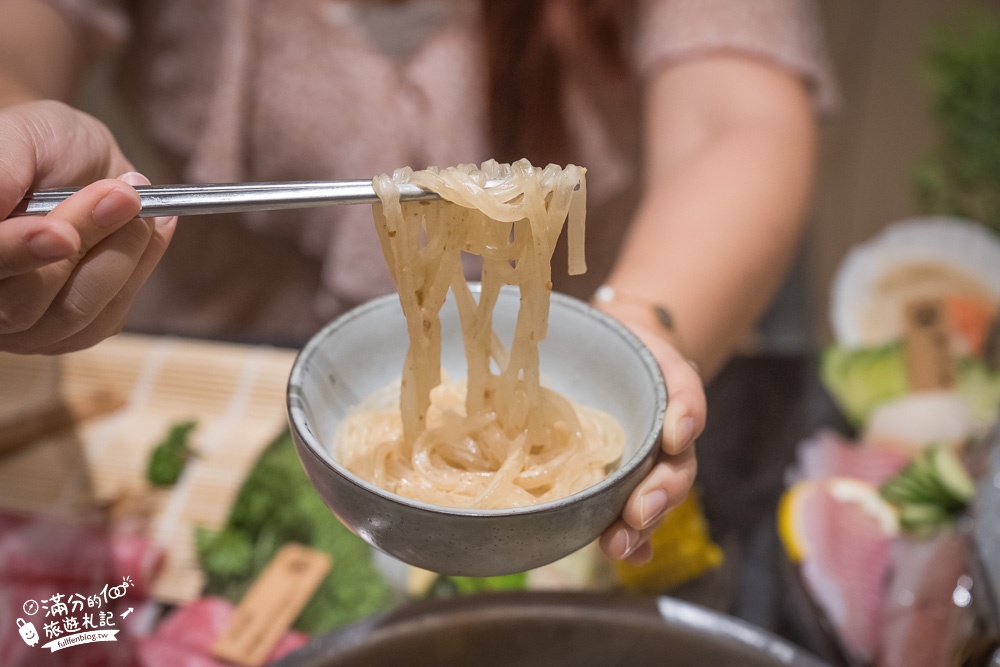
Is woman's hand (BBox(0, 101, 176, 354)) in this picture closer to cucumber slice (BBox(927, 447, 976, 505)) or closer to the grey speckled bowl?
the grey speckled bowl

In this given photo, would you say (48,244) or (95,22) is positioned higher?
(48,244)

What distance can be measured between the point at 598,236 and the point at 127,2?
137 centimetres

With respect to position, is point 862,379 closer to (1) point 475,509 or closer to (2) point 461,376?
(2) point 461,376

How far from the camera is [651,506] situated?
0.83 metres

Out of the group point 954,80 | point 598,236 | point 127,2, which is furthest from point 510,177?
point 954,80

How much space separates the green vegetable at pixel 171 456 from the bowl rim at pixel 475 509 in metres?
0.82

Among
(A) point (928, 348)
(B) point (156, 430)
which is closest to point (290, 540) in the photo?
(B) point (156, 430)

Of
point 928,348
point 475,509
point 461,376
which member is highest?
point 475,509

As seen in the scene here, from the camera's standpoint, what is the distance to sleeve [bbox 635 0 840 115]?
6.11 feet

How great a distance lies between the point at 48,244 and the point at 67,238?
0.02 m

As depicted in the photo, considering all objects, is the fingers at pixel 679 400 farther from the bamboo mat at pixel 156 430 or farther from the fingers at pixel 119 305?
the bamboo mat at pixel 156 430

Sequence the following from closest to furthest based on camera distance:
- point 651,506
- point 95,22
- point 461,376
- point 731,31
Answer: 1. point 651,506
2. point 461,376
3. point 95,22
4. point 731,31

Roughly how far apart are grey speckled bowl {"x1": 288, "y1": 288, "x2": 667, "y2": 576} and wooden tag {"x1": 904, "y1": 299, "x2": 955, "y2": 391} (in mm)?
1330

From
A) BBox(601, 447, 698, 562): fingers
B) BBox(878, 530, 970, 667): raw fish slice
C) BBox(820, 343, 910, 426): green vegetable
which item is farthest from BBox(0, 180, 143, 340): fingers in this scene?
BBox(820, 343, 910, 426): green vegetable
